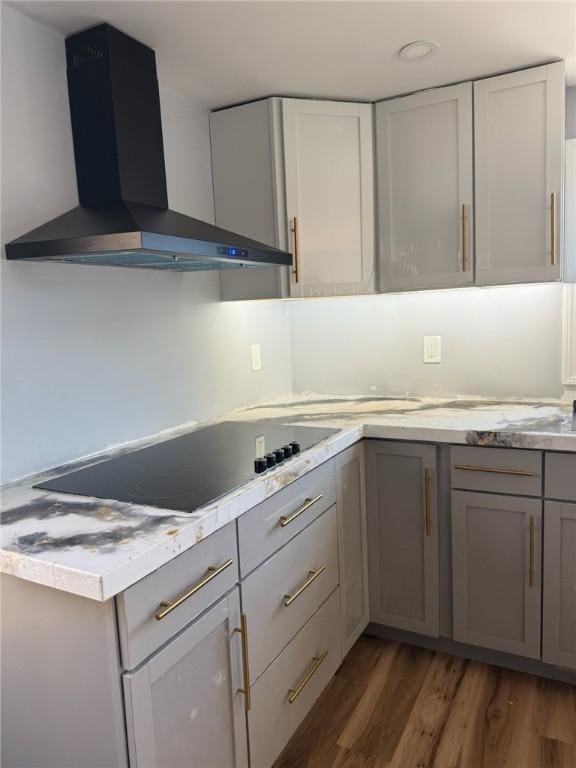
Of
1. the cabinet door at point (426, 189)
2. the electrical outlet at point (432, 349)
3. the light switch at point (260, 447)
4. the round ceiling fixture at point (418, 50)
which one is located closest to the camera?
the light switch at point (260, 447)

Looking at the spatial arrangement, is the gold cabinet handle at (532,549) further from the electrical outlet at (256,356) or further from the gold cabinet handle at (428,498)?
the electrical outlet at (256,356)

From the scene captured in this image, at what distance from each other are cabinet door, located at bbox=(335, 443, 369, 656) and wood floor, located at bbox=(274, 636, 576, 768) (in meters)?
0.16

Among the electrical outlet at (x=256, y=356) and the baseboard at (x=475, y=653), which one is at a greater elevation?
the electrical outlet at (x=256, y=356)

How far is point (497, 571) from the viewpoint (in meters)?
1.90

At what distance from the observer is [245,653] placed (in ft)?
4.45

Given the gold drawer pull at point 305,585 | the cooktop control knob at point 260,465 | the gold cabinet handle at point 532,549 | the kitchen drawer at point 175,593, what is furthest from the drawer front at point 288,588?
the gold cabinet handle at point 532,549

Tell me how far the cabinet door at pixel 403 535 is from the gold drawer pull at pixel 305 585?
40cm

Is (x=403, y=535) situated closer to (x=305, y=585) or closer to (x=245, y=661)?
(x=305, y=585)

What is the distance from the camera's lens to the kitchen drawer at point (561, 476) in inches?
68.6

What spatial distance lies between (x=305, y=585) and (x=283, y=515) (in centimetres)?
28

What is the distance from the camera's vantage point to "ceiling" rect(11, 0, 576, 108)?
5.01ft

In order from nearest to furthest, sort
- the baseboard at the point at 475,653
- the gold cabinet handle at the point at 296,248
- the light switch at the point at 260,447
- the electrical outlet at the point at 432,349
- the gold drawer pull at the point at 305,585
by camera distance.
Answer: the gold drawer pull at the point at 305,585 → the light switch at the point at 260,447 → the baseboard at the point at 475,653 → the gold cabinet handle at the point at 296,248 → the electrical outlet at the point at 432,349

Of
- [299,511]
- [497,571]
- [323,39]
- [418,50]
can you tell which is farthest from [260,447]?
[418,50]

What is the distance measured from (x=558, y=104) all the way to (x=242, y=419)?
1660 millimetres
